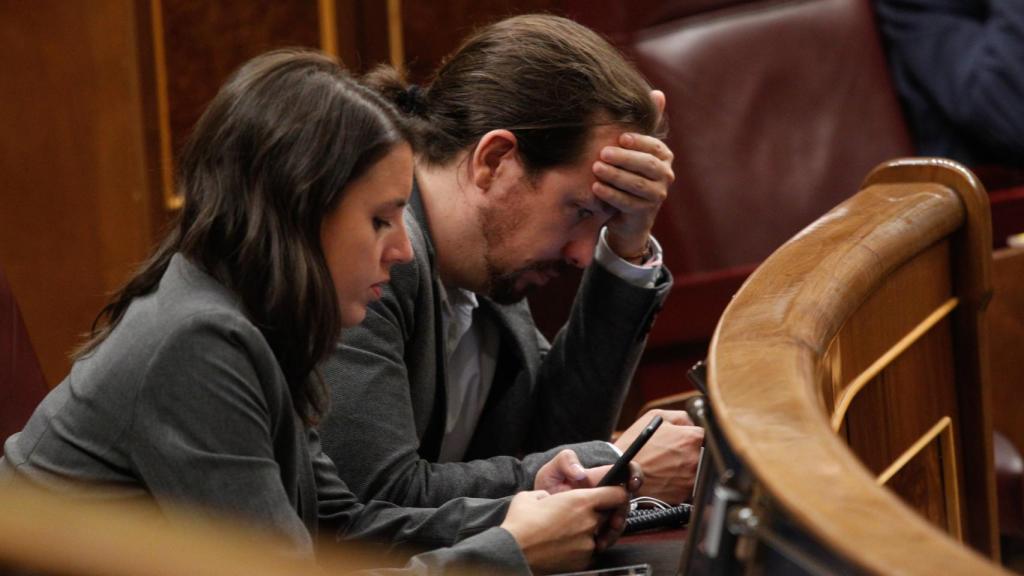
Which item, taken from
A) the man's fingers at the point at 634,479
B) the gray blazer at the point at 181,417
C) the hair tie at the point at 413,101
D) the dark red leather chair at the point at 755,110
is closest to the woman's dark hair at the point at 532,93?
the hair tie at the point at 413,101

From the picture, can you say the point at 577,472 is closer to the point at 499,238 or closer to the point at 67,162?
the point at 499,238

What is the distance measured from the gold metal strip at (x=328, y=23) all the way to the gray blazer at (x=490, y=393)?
3.44ft

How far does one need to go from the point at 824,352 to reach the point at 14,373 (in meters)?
0.69

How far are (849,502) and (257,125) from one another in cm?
53

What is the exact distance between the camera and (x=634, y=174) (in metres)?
1.48

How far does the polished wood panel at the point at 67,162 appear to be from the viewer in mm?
2211

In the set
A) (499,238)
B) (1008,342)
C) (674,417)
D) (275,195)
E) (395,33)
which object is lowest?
(1008,342)

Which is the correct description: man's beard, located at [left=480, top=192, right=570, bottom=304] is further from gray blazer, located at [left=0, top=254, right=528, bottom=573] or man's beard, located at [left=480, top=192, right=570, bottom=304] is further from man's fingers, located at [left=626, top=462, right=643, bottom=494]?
gray blazer, located at [left=0, top=254, right=528, bottom=573]

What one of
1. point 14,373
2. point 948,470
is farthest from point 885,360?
point 14,373

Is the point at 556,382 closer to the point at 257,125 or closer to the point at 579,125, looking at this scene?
the point at 579,125

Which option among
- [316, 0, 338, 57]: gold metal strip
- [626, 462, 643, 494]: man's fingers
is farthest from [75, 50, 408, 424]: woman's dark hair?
[316, 0, 338, 57]: gold metal strip

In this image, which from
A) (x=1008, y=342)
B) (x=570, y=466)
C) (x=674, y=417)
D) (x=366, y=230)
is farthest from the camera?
(x=1008, y=342)

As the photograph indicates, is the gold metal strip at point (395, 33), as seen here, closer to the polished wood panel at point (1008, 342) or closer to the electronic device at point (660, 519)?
the polished wood panel at point (1008, 342)

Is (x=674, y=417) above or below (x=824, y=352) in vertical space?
below
